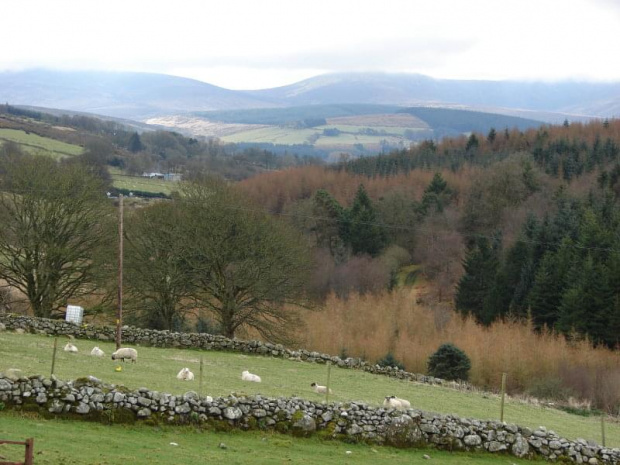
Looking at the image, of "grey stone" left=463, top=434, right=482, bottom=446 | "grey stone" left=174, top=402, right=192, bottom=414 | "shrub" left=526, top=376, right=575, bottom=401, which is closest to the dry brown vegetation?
"shrub" left=526, top=376, right=575, bottom=401

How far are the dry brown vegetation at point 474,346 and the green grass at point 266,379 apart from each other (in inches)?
498

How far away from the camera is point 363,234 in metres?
91.2

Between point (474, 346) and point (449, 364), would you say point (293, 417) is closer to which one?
point (449, 364)

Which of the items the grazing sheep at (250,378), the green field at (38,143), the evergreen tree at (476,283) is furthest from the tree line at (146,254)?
the green field at (38,143)

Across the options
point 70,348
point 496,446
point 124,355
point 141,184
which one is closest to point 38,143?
point 141,184

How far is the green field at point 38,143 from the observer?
14270cm

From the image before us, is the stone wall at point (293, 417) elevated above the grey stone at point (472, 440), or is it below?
above

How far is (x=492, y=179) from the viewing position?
95.2m

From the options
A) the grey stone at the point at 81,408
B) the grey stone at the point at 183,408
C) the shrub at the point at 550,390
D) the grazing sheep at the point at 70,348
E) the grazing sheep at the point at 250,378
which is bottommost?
the shrub at the point at 550,390

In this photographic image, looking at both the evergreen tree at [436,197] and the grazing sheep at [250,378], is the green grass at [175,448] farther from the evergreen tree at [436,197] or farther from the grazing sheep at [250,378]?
the evergreen tree at [436,197]

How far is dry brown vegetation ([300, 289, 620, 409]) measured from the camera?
4731cm

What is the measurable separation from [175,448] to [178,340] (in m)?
20.2

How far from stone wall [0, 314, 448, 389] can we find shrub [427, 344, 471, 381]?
7.30 m

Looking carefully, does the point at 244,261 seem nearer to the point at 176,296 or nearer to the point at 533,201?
the point at 176,296
